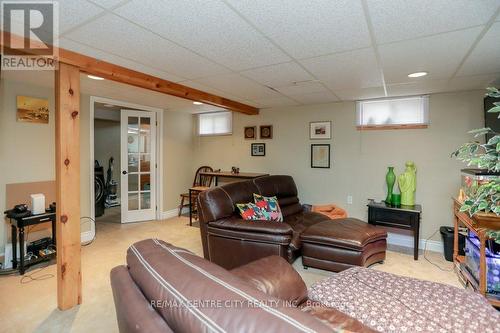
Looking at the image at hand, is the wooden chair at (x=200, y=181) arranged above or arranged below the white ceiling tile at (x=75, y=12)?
below

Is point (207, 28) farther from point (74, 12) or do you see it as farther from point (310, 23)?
point (74, 12)

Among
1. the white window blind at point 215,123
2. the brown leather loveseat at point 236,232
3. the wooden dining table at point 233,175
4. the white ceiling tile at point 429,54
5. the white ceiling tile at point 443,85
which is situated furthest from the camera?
the white window blind at point 215,123

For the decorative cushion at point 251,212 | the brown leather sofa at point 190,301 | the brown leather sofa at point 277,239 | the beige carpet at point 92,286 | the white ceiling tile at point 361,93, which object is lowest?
the beige carpet at point 92,286

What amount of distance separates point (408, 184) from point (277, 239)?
2.14 meters

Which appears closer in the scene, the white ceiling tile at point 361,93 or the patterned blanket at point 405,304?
the patterned blanket at point 405,304

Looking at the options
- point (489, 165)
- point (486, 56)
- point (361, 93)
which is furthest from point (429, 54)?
point (361, 93)

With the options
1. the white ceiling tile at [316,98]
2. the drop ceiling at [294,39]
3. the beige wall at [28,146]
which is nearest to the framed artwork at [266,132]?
the white ceiling tile at [316,98]

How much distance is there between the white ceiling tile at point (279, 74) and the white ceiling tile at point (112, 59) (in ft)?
2.82

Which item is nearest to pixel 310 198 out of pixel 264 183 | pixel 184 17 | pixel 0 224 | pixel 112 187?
pixel 264 183

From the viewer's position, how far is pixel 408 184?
361 centimetres

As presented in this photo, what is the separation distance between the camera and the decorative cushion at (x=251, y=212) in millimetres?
3111

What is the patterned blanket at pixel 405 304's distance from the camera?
1312 mm

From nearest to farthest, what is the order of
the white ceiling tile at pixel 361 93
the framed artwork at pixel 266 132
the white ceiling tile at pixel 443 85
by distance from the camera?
1. the white ceiling tile at pixel 443 85
2. the white ceiling tile at pixel 361 93
3. the framed artwork at pixel 266 132

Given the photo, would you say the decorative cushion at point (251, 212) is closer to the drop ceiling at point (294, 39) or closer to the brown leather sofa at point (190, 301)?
the drop ceiling at point (294, 39)
